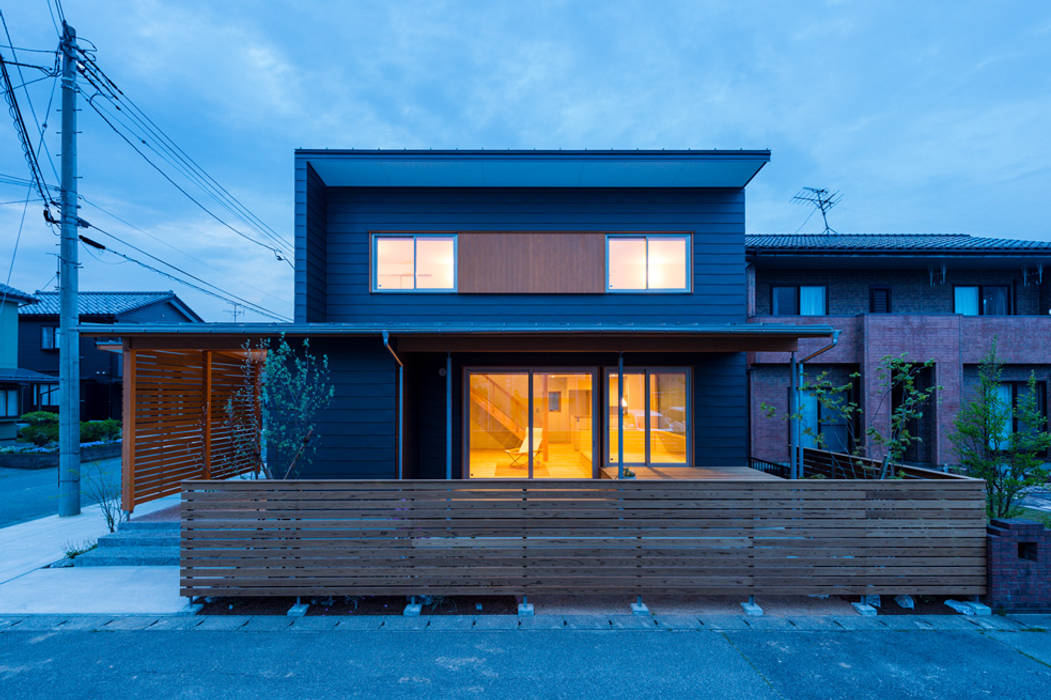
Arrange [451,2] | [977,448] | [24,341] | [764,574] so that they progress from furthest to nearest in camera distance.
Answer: [24,341] < [451,2] < [977,448] < [764,574]

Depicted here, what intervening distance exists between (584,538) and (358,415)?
13.8ft

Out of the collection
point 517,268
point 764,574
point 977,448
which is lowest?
point 764,574

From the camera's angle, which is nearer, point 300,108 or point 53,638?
point 53,638

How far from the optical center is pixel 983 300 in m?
12.6

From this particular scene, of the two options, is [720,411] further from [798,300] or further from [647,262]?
[798,300]

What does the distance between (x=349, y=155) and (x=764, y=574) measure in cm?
912

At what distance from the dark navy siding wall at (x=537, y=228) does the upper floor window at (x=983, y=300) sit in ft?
26.0

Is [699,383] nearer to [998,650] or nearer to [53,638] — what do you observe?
[998,650]

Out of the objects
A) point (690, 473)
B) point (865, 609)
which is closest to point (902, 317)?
point (690, 473)

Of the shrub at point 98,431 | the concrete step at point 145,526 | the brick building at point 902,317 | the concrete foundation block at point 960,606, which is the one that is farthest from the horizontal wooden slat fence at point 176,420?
the shrub at point 98,431

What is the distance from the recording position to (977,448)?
627 centimetres

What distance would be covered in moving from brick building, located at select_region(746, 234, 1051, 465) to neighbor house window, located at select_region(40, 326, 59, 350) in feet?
110

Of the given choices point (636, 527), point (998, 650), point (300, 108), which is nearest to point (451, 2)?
point (636, 527)

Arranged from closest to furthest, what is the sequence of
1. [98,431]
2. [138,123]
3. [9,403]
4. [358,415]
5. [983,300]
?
[358,415] → [138,123] → [983,300] → [98,431] → [9,403]
